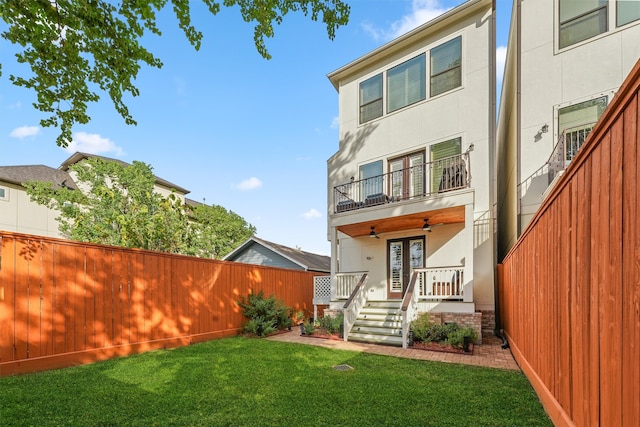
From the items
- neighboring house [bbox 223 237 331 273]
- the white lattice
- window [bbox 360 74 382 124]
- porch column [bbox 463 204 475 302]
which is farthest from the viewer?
neighboring house [bbox 223 237 331 273]

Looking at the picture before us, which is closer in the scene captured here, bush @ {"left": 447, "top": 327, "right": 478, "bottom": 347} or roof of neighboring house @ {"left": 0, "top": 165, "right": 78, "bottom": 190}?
bush @ {"left": 447, "top": 327, "right": 478, "bottom": 347}

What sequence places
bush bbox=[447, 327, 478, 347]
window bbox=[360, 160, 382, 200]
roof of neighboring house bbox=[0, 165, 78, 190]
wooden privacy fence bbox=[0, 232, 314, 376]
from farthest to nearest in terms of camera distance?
1. roof of neighboring house bbox=[0, 165, 78, 190]
2. window bbox=[360, 160, 382, 200]
3. bush bbox=[447, 327, 478, 347]
4. wooden privacy fence bbox=[0, 232, 314, 376]

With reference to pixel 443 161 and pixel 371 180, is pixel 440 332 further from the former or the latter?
pixel 371 180

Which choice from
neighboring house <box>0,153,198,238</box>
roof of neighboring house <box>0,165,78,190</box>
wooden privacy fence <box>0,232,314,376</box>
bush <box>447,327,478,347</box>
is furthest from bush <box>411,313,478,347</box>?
roof of neighboring house <box>0,165,78,190</box>

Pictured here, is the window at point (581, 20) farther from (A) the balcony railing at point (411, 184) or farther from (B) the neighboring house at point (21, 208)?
(B) the neighboring house at point (21, 208)

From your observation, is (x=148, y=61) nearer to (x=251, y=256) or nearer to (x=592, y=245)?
(x=592, y=245)

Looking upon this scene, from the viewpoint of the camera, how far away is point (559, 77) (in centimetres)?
795

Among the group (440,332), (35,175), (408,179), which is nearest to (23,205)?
(35,175)

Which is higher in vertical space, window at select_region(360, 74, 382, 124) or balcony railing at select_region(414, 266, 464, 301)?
window at select_region(360, 74, 382, 124)

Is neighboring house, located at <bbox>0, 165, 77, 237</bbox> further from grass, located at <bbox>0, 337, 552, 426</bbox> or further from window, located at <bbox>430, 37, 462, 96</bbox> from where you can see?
window, located at <bbox>430, 37, 462, 96</bbox>

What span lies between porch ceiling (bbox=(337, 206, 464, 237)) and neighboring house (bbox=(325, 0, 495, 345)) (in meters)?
0.03

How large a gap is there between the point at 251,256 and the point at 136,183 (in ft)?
24.7

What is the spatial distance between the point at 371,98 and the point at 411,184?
373 cm

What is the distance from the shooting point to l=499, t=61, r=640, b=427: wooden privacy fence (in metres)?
1.57
